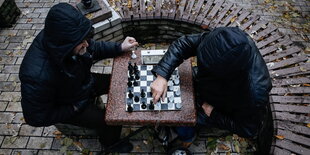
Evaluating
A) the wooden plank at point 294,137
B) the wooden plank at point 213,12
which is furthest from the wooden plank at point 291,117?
the wooden plank at point 213,12

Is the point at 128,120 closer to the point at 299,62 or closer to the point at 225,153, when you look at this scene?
the point at 225,153

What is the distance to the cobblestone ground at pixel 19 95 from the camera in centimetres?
390

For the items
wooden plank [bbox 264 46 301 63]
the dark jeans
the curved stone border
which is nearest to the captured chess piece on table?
the dark jeans

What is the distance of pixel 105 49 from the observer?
3479 millimetres

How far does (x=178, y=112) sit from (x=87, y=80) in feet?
4.34

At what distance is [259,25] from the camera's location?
4465mm

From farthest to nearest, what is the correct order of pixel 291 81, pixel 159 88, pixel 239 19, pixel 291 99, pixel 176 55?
pixel 239 19
pixel 291 81
pixel 291 99
pixel 176 55
pixel 159 88

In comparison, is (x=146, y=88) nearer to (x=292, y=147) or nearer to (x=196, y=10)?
(x=292, y=147)

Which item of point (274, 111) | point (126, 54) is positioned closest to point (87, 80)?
point (126, 54)

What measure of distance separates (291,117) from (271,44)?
136 centimetres

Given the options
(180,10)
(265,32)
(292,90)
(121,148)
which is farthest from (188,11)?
(121,148)

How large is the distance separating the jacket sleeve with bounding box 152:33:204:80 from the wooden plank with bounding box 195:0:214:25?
1.52 m

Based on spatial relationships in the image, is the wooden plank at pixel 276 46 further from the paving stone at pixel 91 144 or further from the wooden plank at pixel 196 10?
the paving stone at pixel 91 144

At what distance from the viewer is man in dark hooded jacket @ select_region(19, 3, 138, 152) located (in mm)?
2402
